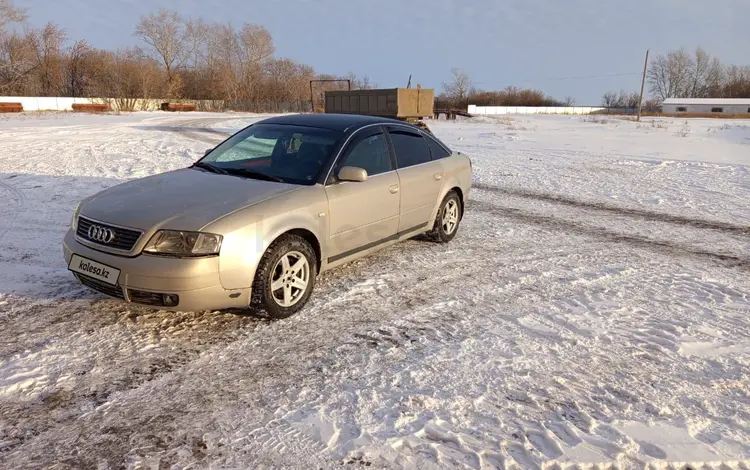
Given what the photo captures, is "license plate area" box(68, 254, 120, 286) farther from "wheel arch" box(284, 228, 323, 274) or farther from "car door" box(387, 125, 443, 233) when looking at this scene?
"car door" box(387, 125, 443, 233)

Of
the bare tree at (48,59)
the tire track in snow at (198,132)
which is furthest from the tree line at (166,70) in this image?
the tire track in snow at (198,132)

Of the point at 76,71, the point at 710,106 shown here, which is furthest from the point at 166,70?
the point at 710,106

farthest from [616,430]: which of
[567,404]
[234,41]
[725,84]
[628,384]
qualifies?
[725,84]

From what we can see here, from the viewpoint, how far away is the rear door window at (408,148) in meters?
5.59

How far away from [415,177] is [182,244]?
9.21ft

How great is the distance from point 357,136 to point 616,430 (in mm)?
3428

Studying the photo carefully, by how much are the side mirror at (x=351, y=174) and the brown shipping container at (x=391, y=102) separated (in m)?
14.7

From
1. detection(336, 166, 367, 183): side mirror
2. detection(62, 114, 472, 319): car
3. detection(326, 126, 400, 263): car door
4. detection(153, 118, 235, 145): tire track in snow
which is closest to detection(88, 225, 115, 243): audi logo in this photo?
detection(62, 114, 472, 319): car

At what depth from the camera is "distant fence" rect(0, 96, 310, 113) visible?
4821cm

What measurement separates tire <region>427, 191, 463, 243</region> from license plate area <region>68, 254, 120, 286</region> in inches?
144

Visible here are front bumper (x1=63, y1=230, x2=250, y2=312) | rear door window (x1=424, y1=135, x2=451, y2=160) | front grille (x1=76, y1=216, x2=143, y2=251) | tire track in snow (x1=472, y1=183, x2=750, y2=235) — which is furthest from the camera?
tire track in snow (x1=472, y1=183, x2=750, y2=235)

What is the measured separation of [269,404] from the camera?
2996mm

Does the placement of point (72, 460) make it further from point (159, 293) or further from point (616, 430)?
point (616, 430)

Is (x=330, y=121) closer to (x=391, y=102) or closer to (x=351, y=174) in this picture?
(x=351, y=174)
